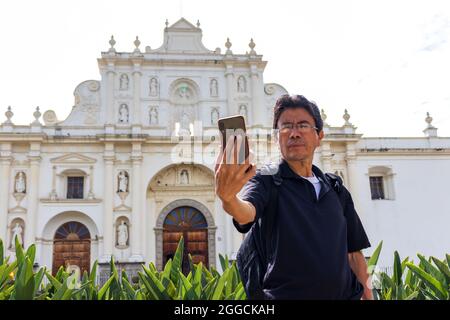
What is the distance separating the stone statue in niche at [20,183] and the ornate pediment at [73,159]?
1258 millimetres

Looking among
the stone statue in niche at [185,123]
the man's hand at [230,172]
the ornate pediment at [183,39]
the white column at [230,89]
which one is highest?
the ornate pediment at [183,39]

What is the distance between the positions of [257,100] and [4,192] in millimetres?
10334

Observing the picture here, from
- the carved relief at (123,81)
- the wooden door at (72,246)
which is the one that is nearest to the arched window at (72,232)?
the wooden door at (72,246)

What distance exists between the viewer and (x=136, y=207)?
1557 cm

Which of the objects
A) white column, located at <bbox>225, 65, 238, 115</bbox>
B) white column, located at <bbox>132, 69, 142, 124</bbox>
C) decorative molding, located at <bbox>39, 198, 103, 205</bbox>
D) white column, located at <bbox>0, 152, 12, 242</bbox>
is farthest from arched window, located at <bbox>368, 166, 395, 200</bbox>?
white column, located at <bbox>0, 152, 12, 242</bbox>

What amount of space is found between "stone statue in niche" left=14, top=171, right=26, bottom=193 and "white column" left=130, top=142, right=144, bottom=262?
12.9 feet

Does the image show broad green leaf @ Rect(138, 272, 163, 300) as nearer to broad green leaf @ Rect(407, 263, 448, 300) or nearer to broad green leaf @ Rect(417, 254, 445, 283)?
broad green leaf @ Rect(407, 263, 448, 300)

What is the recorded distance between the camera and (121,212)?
15.6m

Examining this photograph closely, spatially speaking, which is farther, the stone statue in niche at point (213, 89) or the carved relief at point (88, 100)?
the stone statue in niche at point (213, 89)

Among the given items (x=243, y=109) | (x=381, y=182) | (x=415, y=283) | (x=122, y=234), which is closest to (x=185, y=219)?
(x=122, y=234)

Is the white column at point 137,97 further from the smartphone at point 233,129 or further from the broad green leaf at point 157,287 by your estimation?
the smartphone at point 233,129

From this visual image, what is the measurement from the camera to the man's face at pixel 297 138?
190 cm

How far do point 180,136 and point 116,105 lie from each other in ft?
11.0
